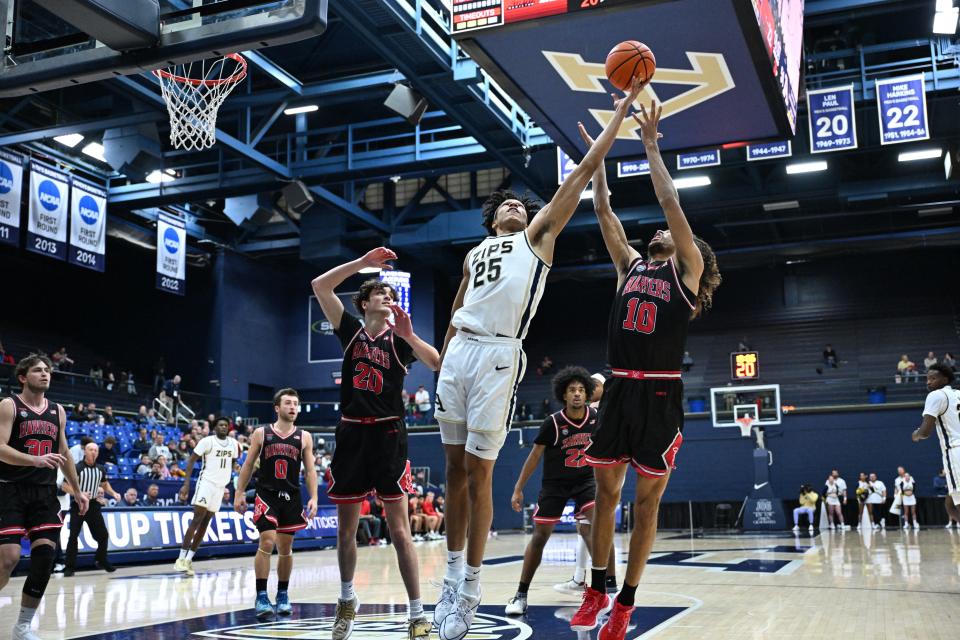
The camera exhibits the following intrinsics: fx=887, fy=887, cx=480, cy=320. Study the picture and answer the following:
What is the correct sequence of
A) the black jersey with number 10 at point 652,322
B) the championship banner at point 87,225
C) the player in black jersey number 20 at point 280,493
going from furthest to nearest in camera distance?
the championship banner at point 87,225 → the player in black jersey number 20 at point 280,493 → the black jersey with number 10 at point 652,322

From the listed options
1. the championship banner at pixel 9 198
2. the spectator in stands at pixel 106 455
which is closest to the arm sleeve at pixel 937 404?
the spectator in stands at pixel 106 455

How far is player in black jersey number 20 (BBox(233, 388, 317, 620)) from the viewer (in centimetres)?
708

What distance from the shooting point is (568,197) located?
4.86 m

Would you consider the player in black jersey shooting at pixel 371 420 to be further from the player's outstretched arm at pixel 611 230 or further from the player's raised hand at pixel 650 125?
the player's raised hand at pixel 650 125

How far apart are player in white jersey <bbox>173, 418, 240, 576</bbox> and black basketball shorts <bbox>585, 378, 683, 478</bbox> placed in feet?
27.9

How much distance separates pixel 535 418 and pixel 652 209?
818cm

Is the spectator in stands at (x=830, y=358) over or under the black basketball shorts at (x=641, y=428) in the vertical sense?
over

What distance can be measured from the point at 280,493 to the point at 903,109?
648 inches

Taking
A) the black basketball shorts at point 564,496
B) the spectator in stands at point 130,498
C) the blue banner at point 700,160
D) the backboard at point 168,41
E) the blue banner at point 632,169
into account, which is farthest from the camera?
the blue banner at point 700,160

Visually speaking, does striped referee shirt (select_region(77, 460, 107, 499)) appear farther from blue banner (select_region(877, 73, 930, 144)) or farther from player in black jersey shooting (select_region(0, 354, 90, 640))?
blue banner (select_region(877, 73, 930, 144))

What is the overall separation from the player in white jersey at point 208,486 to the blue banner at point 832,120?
44.0ft

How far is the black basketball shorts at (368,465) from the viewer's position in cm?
560

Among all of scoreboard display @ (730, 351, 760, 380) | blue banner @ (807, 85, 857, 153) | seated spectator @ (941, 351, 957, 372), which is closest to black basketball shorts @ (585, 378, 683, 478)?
blue banner @ (807, 85, 857, 153)

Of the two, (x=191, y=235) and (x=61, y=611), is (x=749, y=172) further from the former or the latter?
(x=61, y=611)
